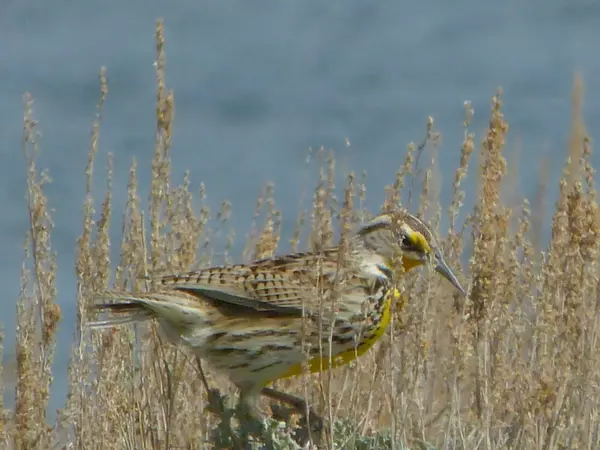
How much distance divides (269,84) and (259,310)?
42.7ft

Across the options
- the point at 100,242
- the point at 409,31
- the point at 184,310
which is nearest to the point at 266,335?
the point at 184,310

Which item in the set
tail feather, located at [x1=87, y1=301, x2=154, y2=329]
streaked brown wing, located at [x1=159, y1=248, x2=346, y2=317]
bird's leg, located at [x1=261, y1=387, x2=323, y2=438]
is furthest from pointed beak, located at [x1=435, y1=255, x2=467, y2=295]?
tail feather, located at [x1=87, y1=301, x2=154, y2=329]

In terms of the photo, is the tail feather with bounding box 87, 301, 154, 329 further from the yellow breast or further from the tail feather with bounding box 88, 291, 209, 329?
the yellow breast

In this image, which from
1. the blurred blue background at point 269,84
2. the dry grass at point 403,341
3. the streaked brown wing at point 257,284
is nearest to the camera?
the dry grass at point 403,341

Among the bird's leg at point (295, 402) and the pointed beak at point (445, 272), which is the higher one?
the pointed beak at point (445, 272)

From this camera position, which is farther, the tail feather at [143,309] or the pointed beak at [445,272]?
the pointed beak at [445,272]

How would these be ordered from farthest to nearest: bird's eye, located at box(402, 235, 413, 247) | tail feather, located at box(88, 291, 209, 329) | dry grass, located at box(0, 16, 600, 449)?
bird's eye, located at box(402, 235, 413, 247)
tail feather, located at box(88, 291, 209, 329)
dry grass, located at box(0, 16, 600, 449)

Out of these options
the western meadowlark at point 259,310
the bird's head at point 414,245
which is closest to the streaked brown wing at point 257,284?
the western meadowlark at point 259,310

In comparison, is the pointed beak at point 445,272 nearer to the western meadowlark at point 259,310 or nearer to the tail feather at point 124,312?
the western meadowlark at point 259,310

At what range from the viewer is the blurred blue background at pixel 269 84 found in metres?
14.2

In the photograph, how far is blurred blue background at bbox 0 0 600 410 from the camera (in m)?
14.2

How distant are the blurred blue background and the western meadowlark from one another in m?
6.80

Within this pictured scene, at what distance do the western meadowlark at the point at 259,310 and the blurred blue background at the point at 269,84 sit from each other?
22.3 ft

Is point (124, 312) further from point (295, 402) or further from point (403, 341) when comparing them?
point (403, 341)
